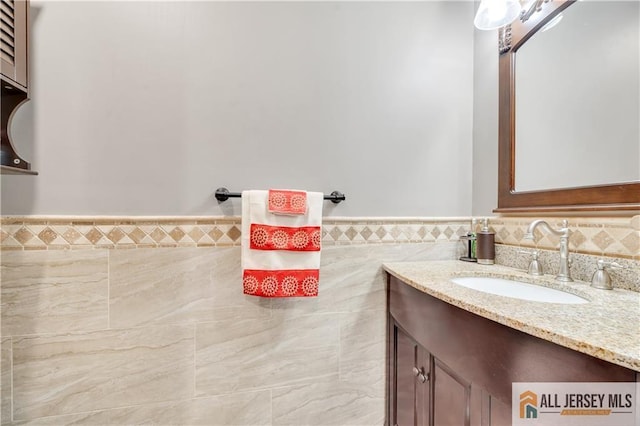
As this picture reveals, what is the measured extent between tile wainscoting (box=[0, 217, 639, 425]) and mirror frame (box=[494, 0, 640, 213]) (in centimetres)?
8

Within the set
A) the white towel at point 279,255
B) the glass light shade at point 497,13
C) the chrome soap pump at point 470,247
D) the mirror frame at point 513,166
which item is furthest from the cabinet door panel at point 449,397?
the glass light shade at point 497,13

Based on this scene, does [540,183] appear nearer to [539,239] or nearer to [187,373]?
[539,239]

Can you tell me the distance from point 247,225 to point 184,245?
28 cm

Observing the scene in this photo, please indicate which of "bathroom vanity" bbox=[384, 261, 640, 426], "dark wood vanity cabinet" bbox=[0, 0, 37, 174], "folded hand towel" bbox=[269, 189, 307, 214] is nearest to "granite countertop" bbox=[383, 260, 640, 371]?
"bathroom vanity" bbox=[384, 261, 640, 426]

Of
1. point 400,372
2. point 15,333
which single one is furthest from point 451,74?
point 15,333

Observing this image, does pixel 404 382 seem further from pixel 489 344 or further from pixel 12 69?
pixel 12 69

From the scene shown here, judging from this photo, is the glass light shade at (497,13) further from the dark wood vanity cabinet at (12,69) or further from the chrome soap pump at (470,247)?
the dark wood vanity cabinet at (12,69)

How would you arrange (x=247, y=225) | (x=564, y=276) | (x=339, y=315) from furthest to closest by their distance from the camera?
(x=339, y=315) → (x=247, y=225) → (x=564, y=276)

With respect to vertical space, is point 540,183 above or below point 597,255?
above

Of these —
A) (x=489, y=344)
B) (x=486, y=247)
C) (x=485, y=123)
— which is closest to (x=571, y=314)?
(x=489, y=344)

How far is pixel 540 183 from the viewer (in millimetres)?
1136

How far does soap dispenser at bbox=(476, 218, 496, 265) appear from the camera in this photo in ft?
4.16

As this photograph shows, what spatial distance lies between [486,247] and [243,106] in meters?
1.23

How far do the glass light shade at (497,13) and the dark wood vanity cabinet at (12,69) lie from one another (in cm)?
171
